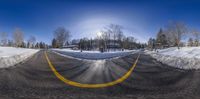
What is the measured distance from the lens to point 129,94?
4.51 metres

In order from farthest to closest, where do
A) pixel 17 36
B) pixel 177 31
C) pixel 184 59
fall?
1. pixel 17 36
2. pixel 177 31
3. pixel 184 59

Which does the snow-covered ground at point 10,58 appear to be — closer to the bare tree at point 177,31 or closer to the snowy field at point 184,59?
the snowy field at point 184,59

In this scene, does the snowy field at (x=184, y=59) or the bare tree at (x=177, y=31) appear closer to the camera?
the snowy field at (x=184, y=59)

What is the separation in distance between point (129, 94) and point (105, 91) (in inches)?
27.7

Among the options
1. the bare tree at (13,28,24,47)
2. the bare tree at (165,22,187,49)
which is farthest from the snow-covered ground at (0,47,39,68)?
the bare tree at (13,28,24,47)

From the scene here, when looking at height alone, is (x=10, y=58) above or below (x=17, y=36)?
below

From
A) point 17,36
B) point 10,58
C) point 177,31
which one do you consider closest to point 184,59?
point 10,58

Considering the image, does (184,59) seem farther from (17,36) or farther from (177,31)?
(17,36)

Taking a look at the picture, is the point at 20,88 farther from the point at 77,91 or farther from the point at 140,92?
the point at 140,92

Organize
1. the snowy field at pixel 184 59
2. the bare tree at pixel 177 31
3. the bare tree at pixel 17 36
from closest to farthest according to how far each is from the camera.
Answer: the snowy field at pixel 184 59 < the bare tree at pixel 177 31 < the bare tree at pixel 17 36

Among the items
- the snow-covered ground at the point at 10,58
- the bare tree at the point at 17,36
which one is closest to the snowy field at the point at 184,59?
the snow-covered ground at the point at 10,58

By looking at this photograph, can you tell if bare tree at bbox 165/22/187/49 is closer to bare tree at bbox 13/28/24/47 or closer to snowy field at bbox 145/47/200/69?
snowy field at bbox 145/47/200/69

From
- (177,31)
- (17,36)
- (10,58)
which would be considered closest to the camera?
(10,58)

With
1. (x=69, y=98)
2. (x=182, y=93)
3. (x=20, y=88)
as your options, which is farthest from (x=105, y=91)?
(x=20, y=88)
